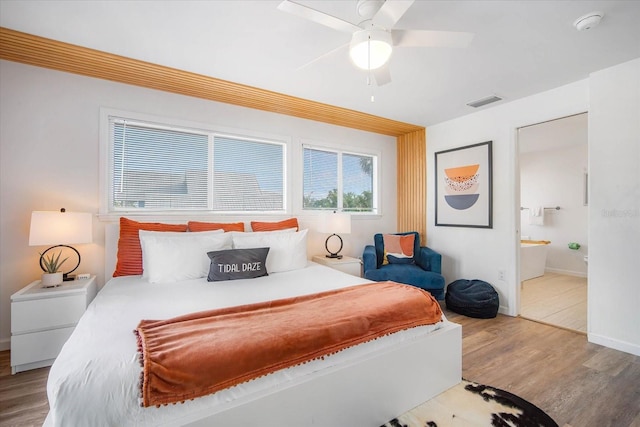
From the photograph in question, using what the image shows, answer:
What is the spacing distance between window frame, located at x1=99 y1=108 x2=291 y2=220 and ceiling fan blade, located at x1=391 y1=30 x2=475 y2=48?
2.16 meters

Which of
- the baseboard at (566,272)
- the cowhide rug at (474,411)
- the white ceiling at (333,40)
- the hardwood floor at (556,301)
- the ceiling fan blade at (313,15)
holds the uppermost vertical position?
the white ceiling at (333,40)

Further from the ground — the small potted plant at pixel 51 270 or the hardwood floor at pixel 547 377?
the small potted plant at pixel 51 270

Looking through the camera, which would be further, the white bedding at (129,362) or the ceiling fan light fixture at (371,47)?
the ceiling fan light fixture at (371,47)

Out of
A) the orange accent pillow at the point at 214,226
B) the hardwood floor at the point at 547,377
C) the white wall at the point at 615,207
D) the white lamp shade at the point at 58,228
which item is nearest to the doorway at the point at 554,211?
the white wall at the point at 615,207

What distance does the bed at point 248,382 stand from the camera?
0.97 metres

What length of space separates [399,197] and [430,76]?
89.7 inches

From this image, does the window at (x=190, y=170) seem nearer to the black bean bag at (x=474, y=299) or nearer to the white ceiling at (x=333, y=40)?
the white ceiling at (x=333, y=40)

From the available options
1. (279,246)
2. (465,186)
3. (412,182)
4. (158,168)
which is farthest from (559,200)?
(158,168)

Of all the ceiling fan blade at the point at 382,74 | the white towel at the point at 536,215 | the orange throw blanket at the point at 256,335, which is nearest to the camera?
the orange throw blanket at the point at 256,335

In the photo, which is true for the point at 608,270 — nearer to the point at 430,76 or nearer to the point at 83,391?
the point at 430,76

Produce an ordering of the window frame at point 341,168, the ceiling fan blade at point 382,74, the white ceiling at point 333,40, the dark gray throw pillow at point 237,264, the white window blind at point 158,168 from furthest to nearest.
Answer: the window frame at point 341,168
the white window blind at point 158,168
the dark gray throw pillow at point 237,264
the ceiling fan blade at point 382,74
the white ceiling at point 333,40

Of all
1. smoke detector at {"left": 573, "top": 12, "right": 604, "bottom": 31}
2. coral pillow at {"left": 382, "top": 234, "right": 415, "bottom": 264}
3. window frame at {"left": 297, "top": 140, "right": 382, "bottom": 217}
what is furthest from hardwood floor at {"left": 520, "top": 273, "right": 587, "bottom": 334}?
smoke detector at {"left": 573, "top": 12, "right": 604, "bottom": 31}

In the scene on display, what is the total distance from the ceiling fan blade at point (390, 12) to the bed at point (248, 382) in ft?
5.76

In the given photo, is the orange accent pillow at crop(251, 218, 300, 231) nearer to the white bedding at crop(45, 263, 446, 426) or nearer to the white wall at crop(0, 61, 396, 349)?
the white bedding at crop(45, 263, 446, 426)
